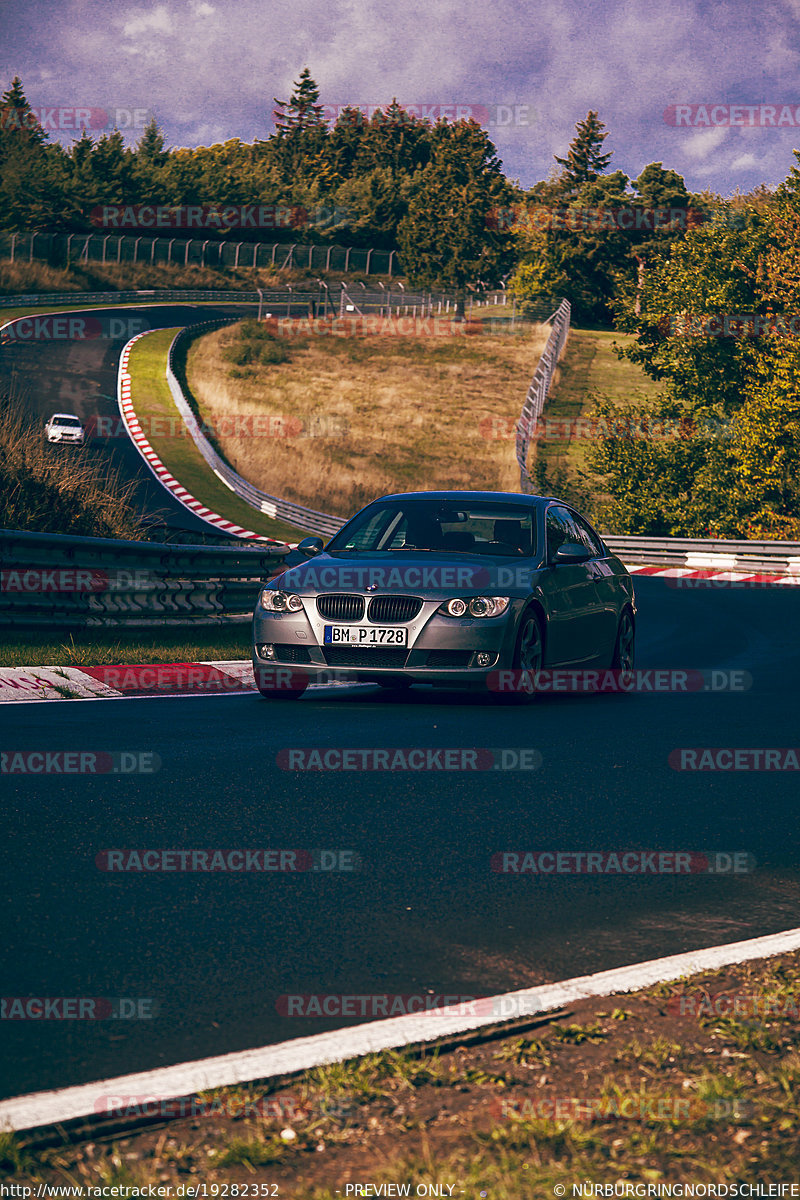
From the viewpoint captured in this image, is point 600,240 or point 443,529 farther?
point 600,240

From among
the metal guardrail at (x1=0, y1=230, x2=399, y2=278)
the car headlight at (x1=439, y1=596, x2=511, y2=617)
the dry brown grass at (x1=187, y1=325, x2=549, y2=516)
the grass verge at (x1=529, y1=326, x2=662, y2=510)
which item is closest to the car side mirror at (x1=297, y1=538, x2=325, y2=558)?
the car headlight at (x1=439, y1=596, x2=511, y2=617)

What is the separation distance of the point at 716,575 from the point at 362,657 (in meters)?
25.0

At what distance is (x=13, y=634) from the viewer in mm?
12078

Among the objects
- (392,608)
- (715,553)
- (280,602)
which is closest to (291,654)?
(280,602)

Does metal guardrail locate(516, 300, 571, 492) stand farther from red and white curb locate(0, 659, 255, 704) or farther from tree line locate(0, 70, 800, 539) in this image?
red and white curb locate(0, 659, 255, 704)

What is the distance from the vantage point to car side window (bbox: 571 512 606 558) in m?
12.7

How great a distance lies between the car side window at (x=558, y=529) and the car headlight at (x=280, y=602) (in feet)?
7.31

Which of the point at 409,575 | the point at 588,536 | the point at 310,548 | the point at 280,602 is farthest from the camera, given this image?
the point at 588,536

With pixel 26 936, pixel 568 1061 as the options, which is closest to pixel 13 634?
pixel 26 936

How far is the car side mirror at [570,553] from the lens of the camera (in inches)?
436

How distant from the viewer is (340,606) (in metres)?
10.1

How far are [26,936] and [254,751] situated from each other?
11.8 feet

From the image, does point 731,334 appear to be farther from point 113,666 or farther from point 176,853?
point 176,853

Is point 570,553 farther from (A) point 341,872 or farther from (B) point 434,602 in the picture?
(A) point 341,872
